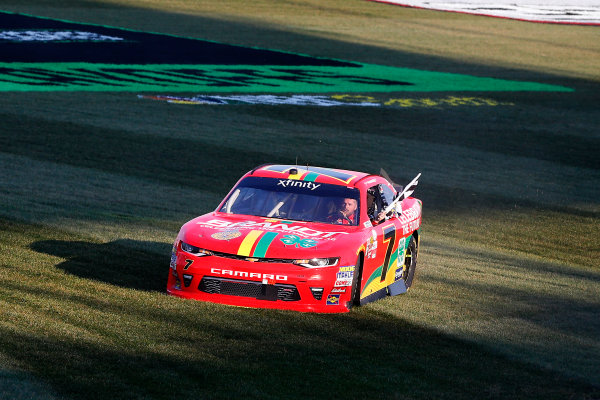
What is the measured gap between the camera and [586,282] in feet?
50.4

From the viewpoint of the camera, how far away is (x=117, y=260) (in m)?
13.9

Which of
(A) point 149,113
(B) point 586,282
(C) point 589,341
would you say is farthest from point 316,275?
(A) point 149,113

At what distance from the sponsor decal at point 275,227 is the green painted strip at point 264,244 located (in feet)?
0.51

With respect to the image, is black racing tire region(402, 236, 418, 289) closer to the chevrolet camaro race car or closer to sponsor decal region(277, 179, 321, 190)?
the chevrolet camaro race car

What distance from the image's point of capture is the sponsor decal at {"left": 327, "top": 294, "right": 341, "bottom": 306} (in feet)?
38.6

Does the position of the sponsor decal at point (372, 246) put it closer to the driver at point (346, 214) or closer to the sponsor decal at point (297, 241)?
the driver at point (346, 214)

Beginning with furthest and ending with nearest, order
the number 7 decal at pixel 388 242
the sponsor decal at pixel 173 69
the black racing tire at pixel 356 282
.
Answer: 1. the sponsor decal at pixel 173 69
2. the number 7 decal at pixel 388 242
3. the black racing tire at pixel 356 282

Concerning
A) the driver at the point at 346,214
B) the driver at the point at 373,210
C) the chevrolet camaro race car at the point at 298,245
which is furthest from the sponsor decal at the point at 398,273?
the driver at the point at 346,214

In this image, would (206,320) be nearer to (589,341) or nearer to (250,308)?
(250,308)

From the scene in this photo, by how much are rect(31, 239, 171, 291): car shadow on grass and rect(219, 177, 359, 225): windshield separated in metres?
1.24

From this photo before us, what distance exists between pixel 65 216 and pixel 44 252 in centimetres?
314

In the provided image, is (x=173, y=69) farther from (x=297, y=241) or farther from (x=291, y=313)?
(x=291, y=313)

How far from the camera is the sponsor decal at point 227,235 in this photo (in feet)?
39.2

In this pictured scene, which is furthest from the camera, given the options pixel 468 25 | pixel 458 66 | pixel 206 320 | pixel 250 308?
pixel 468 25
